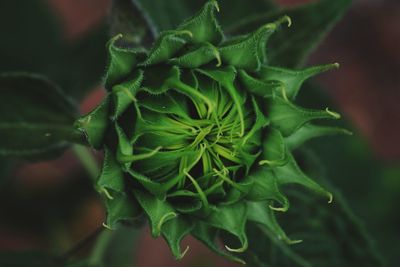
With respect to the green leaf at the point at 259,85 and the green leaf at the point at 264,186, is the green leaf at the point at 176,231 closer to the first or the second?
the green leaf at the point at 264,186

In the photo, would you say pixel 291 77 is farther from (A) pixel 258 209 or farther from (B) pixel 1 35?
(B) pixel 1 35

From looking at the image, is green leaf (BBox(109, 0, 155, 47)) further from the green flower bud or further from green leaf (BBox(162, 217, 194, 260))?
green leaf (BBox(162, 217, 194, 260))

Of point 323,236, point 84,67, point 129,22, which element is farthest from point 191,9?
point 323,236

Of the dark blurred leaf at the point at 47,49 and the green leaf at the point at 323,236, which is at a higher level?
the dark blurred leaf at the point at 47,49

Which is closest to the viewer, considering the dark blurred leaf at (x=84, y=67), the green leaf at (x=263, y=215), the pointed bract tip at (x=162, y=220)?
the pointed bract tip at (x=162, y=220)

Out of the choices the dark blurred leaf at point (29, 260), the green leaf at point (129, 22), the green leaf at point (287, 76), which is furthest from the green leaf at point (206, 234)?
the dark blurred leaf at point (29, 260)

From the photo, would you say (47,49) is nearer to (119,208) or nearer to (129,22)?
(129,22)
